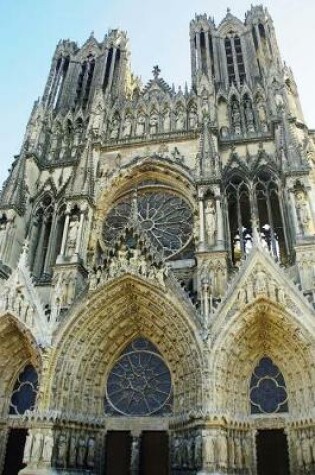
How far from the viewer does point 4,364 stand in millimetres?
13055

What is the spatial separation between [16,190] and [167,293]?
7.68 meters

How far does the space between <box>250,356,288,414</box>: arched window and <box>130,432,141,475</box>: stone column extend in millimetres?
3238

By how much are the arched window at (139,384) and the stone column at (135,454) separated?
0.62 metres

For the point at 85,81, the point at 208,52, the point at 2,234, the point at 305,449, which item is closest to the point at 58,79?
the point at 85,81

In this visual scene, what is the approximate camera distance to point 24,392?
13.0 meters

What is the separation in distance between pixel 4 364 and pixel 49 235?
5183 millimetres

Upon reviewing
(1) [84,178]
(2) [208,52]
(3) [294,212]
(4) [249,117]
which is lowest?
(3) [294,212]

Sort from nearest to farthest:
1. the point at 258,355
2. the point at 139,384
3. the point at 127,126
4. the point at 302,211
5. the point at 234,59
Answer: the point at 258,355 → the point at 139,384 → the point at 302,211 → the point at 127,126 → the point at 234,59

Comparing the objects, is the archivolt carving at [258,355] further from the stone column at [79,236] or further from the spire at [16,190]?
the spire at [16,190]

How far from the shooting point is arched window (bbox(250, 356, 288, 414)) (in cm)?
1139

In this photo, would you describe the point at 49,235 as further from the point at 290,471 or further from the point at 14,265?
the point at 290,471

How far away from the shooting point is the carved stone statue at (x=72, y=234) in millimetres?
14217

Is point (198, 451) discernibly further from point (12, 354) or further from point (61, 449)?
point (12, 354)

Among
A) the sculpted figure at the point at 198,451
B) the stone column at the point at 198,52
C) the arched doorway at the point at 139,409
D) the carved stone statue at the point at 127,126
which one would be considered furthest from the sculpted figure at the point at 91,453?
the stone column at the point at 198,52
